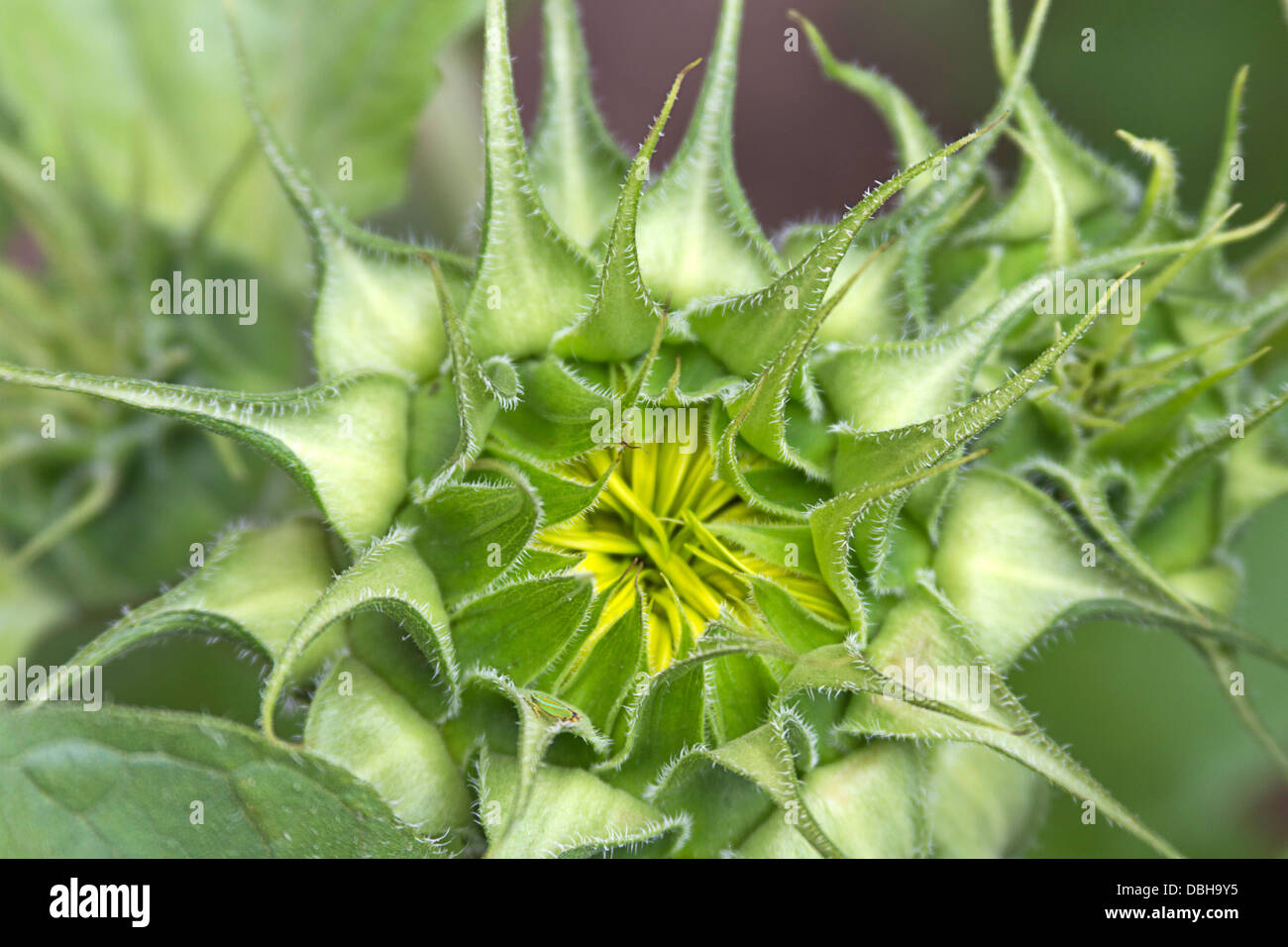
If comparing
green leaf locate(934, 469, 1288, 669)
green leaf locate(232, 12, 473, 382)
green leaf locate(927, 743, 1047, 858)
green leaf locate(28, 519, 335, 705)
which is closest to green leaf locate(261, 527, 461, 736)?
green leaf locate(28, 519, 335, 705)

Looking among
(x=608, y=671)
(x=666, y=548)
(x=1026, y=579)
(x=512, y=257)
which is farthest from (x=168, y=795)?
(x=1026, y=579)

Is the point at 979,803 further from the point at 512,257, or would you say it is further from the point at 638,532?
the point at 512,257

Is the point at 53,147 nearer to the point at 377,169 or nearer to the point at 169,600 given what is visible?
the point at 377,169

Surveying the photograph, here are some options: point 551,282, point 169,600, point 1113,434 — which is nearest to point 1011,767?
point 1113,434

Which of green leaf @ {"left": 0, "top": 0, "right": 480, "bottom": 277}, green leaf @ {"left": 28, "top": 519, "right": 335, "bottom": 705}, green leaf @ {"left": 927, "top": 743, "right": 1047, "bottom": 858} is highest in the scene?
green leaf @ {"left": 0, "top": 0, "right": 480, "bottom": 277}

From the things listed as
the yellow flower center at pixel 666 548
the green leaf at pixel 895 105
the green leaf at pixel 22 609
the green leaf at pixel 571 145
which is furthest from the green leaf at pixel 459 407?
the green leaf at pixel 22 609

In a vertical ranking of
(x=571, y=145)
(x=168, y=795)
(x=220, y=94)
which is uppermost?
(x=220, y=94)

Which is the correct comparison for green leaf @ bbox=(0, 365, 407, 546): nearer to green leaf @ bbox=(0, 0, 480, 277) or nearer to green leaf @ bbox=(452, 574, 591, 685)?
green leaf @ bbox=(452, 574, 591, 685)
